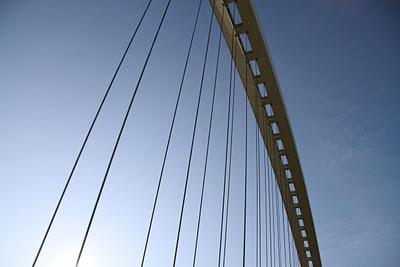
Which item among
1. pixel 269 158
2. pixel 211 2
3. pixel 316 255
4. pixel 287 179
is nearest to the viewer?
pixel 211 2

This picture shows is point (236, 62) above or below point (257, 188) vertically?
above

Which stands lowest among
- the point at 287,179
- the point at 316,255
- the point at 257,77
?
the point at 316,255

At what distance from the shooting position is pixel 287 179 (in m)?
16.0

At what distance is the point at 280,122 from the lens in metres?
13.4

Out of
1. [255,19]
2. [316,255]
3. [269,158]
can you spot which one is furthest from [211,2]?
[316,255]

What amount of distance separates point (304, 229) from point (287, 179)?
4.48 m

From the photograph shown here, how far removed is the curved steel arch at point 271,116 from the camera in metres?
10.1

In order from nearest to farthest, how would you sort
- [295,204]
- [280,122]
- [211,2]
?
[211,2]
[280,122]
[295,204]

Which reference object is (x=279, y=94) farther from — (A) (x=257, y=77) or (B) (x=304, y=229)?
(B) (x=304, y=229)

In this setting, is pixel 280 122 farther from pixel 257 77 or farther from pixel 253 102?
pixel 257 77

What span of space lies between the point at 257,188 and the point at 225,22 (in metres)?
5.61

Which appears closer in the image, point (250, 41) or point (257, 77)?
point (250, 41)

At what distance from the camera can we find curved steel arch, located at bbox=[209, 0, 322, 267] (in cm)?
1008

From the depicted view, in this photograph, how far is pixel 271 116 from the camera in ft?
43.8
